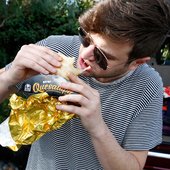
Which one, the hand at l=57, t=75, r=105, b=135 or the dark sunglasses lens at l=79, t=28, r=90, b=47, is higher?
the dark sunglasses lens at l=79, t=28, r=90, b=47

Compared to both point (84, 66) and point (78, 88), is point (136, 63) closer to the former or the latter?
point (84, 66)

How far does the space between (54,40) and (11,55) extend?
16.9ft

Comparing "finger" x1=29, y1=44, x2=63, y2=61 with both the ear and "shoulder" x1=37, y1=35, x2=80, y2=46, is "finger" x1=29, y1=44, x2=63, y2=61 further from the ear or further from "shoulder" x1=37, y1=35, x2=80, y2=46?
the ear

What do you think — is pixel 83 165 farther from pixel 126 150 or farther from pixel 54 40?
pixel 54 40

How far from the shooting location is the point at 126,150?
5.71ft

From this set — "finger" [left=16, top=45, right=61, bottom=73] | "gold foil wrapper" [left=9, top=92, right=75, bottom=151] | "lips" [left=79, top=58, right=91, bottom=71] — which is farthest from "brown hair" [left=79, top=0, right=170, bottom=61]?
"gold foil wrapper" [left=9, top=92, right=75, bottom=151]

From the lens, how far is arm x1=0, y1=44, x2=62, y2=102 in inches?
60.6

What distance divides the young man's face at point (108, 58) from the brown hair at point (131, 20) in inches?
1.2

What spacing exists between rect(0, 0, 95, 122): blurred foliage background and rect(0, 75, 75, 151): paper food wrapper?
3.89 m

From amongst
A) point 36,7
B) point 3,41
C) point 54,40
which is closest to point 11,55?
point 3,41

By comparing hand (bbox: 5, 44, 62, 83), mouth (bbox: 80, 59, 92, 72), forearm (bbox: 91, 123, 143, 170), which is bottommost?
forearm (bbox: 91, 123, 143, 170)

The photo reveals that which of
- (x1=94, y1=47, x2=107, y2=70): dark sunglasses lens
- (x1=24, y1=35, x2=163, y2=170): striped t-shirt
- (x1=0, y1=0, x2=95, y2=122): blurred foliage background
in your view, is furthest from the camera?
(x1=0, y1=0, x2=95, y2=122): blurred foliage background

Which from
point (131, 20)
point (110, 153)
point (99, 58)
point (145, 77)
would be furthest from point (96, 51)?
point (110, 153)

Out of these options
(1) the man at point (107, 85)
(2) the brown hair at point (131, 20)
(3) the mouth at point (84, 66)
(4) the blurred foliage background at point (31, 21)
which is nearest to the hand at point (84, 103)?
(1) the man at point (107, 85)
